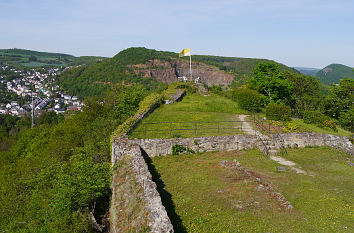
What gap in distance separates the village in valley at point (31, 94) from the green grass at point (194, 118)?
65444 millimetres

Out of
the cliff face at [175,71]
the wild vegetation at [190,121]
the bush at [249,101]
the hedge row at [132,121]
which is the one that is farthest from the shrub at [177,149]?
the cliff face at [175,71]

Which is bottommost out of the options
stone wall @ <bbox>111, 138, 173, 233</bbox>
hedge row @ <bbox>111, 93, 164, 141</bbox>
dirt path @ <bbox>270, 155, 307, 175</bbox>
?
dirt path @ <bbox>270, 155, 307, 175</bbox>

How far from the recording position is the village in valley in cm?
10632

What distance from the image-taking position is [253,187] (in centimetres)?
1085

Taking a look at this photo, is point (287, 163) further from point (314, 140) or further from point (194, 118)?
point (194, 118)

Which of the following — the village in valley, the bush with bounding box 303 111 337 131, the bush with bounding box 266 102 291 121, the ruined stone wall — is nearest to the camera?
the ruined stone wall

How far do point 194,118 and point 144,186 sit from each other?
1442cm

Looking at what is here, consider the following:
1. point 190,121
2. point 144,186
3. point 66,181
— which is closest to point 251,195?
point 144,186

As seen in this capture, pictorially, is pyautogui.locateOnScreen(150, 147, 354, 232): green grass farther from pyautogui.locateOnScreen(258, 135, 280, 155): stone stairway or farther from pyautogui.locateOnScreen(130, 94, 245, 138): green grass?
pyautogui.locateOnScreen(130, 94, 245, 138): green grass

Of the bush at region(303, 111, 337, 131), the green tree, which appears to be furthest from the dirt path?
the green tree

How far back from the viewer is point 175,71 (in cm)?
15825

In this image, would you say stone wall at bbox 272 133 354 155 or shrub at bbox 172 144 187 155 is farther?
stone wall at bbox 272 133 354 155

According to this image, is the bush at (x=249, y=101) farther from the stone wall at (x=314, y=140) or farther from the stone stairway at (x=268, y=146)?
the stone stairway at (x=268, y=146)

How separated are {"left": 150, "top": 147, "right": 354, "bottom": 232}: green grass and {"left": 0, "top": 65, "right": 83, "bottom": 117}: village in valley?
78.3 meters
